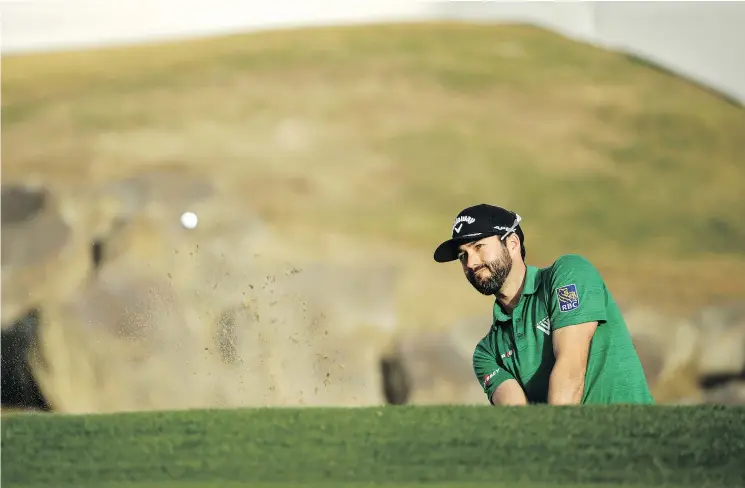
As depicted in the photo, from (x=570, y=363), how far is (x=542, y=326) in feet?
0.81

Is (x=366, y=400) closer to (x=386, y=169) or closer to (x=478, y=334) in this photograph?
(x=478, y=334)

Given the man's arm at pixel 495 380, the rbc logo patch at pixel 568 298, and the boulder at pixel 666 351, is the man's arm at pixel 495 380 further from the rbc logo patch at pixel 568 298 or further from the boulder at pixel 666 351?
the boulder at pixel 666 351

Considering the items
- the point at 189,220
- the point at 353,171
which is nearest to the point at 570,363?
the point at 353,171

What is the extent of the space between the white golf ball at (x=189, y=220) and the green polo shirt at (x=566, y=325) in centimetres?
508

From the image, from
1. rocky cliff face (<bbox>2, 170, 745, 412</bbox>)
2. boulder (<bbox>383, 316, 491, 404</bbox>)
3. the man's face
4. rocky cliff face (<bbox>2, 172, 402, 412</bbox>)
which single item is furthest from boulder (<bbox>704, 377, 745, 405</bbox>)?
the man's face

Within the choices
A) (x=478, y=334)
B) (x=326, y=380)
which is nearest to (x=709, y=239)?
(x=478, y=334)

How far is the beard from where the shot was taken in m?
3.47

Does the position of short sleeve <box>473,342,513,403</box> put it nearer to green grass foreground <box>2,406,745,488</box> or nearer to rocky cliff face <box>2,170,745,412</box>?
green grass foreground <box>2,406,745,488</box>

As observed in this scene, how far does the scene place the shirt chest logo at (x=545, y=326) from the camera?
3.39 meters

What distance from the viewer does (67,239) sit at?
8.35 metres

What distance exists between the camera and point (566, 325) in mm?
3240

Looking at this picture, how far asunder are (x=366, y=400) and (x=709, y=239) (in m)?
3.06

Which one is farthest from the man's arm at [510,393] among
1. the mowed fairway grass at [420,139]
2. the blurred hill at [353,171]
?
the mowed fairway grass at [420,139]

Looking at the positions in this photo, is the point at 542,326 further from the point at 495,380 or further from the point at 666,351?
the point at 666,351
